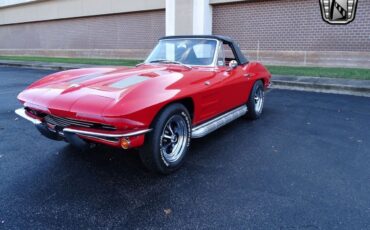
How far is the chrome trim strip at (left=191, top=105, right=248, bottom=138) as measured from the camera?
3.59m

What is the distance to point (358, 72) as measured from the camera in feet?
33.3

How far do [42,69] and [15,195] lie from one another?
1399cm

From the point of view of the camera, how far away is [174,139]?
131 inches

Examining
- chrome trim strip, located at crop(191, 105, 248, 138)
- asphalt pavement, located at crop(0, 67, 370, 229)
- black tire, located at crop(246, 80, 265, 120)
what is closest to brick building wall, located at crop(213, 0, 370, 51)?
black tire, located at crop(246, 80, 265, 120)

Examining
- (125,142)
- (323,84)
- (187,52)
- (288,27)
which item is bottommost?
(323,84)

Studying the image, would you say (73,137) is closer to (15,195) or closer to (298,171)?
(15,195)

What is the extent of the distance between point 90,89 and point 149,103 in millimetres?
636

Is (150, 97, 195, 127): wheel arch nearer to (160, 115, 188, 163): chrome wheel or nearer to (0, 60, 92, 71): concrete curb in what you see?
(160, 115, 188, 163): chrome wheel

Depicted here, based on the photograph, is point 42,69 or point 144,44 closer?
point 42,69

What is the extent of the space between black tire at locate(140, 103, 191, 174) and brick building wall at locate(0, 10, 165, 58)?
13278 mm

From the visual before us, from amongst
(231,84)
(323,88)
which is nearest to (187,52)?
(231,84)

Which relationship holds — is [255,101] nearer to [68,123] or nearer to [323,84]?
[68,123]

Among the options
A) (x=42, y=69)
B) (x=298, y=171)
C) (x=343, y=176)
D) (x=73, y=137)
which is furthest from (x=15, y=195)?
(x=42, y=69)

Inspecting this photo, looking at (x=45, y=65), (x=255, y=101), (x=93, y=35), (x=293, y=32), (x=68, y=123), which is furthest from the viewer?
(x=93, y=35)
